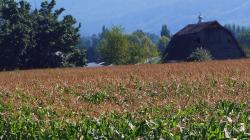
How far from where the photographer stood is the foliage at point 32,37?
60094 mm

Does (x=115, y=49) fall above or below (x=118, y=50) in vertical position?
above

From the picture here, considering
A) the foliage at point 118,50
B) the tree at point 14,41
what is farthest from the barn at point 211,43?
the tree at point 14,41

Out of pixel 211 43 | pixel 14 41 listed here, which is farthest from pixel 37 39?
pixel 211 43

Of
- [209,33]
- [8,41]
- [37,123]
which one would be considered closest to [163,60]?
[209,33]

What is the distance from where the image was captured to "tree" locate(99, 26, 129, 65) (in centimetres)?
9144

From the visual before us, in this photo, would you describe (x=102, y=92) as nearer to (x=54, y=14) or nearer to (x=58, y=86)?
(x=58, y=86)

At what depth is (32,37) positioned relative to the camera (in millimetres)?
62188

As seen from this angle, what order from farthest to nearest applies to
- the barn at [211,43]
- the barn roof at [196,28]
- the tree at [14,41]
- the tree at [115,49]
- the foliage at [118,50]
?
the foliage at [118,50], the tree at [115,49], the barn roof at [196,28], the barn at [211,43], the tree at [14,41]

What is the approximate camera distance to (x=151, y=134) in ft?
27.6

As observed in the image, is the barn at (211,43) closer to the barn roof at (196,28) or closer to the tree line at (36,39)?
the barn roof at (196,28)

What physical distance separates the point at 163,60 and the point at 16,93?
65.3m

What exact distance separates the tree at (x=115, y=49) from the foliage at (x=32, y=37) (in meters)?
24.8

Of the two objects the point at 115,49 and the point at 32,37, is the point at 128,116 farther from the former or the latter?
the point at 115,49

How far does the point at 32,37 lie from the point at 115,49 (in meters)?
30.8
